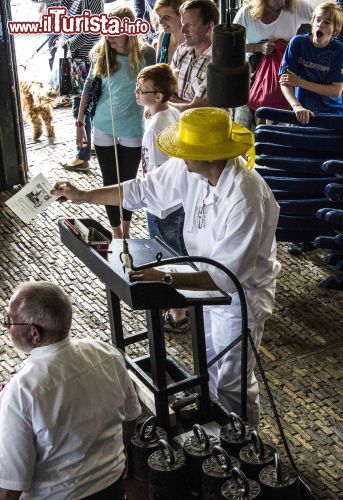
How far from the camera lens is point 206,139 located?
3.92m

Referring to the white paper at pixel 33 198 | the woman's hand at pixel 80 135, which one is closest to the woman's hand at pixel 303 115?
the woman's hand at pixel 80 135

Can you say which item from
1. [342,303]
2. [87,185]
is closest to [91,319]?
[342,303]

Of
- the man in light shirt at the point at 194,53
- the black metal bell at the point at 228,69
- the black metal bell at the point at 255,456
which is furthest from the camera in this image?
the man in light shirt at the point at 194,53

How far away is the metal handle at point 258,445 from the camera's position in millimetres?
3475

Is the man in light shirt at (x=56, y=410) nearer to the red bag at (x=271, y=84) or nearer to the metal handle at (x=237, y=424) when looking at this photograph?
the metal handle at (x=237, y=424)

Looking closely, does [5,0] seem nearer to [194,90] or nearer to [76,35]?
[76,35]

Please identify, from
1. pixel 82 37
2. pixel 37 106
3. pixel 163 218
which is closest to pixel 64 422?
pixel 163 218

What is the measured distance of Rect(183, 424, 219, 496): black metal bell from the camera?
3.48m

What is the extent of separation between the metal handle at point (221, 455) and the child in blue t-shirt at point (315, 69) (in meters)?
3.33

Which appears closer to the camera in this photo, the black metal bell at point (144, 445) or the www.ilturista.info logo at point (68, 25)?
the black metal bell at point (144, 445)

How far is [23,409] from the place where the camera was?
282 centimetres

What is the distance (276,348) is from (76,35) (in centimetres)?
432

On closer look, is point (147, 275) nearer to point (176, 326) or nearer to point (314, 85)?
point (176, 326)

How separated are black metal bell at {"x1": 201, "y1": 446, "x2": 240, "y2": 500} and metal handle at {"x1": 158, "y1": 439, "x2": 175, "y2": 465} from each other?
14 centimetres
